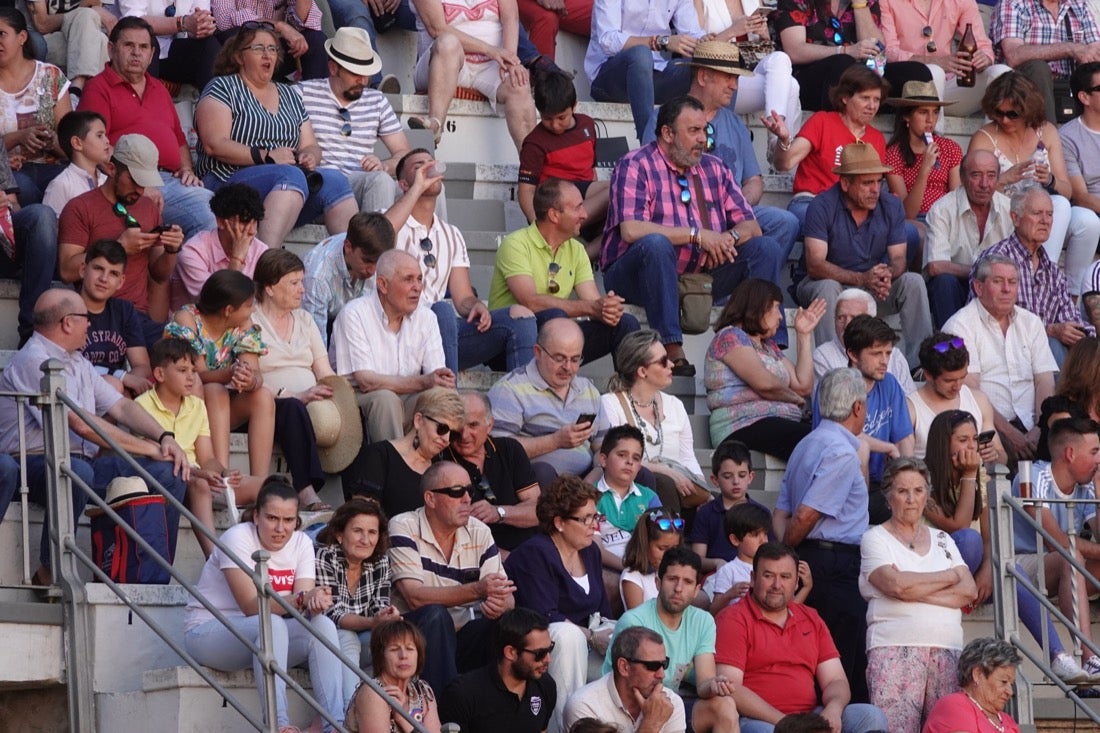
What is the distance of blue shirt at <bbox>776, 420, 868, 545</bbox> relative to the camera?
10008 millimetres

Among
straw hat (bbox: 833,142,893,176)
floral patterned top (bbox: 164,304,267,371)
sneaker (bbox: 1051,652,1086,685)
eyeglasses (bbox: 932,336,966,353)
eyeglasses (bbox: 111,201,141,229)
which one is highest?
eyeglasses (bbox: 111,201,141,229)

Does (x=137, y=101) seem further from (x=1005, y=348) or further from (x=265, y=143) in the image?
(x=1005, y=348)

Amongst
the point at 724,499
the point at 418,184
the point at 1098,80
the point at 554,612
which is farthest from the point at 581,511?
the point at 1098,80

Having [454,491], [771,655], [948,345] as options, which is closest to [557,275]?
[948,345]

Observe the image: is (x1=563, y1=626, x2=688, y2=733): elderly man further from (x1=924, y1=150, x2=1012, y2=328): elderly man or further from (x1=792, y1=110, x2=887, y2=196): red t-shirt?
(x1=792, y1=110, x2=887, y2=196): red t-shirt

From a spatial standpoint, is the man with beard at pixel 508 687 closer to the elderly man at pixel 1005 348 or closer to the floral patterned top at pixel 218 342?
the floral patterned top at pixel 218 342

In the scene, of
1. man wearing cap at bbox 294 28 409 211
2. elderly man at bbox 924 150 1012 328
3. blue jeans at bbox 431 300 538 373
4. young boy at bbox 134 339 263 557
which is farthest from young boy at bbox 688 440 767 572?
elderly man at bbox 924 150 1012 328

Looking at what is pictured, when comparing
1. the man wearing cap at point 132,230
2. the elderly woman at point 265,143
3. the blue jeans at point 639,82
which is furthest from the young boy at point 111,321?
the blue jeans at point 639,82

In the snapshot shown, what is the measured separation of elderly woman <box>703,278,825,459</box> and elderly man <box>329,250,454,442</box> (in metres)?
1.43

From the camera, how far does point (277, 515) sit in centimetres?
864

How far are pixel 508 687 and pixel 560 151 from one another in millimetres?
4157

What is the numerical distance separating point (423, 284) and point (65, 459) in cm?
260

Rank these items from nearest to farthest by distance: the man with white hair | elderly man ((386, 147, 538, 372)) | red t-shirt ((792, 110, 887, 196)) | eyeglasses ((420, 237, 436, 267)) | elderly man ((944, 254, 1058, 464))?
elderly man ((386, 147, 538, 372)) → eyeglasses ((420, 237, 436, 267)) → the man with white hair → elderly man ((944, 254, 1058, 464)) → red t-shirt ((792, 110, 887, 196))

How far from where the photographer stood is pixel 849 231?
12109 millimetres
